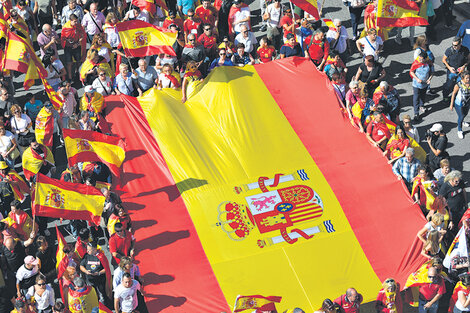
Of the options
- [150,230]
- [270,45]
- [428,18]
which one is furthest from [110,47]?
[428,18]

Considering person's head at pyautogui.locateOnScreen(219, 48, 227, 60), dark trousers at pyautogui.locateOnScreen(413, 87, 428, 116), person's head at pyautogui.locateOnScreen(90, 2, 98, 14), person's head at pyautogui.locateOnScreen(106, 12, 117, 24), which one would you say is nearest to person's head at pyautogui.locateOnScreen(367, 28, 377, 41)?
dark trousers at pyautogui.locateOnScreen(413, 87, 428, 116)

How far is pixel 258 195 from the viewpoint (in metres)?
18.8

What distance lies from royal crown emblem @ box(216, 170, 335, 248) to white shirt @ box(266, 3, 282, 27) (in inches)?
224

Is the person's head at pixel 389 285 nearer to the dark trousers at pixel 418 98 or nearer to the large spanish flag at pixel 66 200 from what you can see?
the large spanish flag at pixel 66 200

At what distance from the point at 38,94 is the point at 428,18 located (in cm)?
973

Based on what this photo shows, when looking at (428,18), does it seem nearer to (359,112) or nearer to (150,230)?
(359,112)

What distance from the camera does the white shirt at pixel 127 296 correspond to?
53.9 ft

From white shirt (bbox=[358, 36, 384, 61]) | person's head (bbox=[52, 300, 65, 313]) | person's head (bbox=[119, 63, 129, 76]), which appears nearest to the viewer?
person's head (bbox=[52, 300, 65, 313])

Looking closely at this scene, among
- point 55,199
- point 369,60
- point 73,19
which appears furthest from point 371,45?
point 55,199

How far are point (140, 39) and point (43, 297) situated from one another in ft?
23.0

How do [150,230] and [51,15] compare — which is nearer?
[150,230]

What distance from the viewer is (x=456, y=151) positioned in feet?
69.6

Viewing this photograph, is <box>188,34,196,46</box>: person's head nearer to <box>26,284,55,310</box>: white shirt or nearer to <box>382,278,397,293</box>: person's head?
<box>26,284,55,310</box>: white shirt

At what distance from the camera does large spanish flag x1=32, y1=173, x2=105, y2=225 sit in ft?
55.7
